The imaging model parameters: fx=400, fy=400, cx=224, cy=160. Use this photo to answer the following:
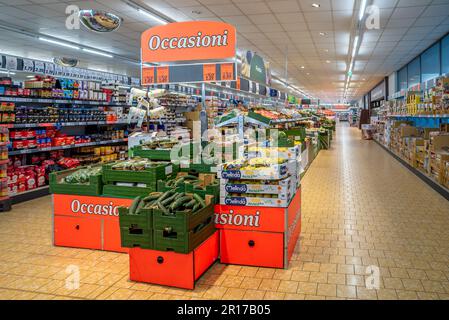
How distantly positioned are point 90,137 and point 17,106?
1.67 meters

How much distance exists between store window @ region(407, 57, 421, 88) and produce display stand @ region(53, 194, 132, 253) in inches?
548

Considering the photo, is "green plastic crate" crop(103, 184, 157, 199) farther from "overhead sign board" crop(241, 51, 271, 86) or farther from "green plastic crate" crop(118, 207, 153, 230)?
"overhead sign board" crop(241, 51, 271, 86)

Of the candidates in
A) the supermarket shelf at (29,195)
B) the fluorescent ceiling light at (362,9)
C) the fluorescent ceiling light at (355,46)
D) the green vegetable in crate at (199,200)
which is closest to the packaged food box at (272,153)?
the green vegetable in crate at (199,200)

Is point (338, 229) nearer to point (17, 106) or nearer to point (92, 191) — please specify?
point (92, 191)

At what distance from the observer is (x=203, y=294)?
3.20 metres

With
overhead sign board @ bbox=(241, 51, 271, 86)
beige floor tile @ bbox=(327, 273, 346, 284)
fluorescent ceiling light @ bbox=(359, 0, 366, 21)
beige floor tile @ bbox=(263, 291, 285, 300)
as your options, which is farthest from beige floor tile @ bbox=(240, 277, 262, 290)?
fluorescent ceiling light @ bbox=(359, 0, 366, 21)

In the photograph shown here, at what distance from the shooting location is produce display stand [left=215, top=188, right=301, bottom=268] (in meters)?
3.74

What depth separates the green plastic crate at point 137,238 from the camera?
336cm

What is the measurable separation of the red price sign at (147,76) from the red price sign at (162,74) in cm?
13

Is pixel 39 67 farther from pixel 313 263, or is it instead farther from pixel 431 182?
pixel 431 182

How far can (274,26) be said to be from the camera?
994 cm

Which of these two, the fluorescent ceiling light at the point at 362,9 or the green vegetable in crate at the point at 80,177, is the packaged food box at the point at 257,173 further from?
the fluorescent ceiling light at the point at 362,9
